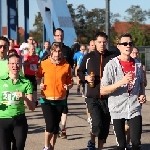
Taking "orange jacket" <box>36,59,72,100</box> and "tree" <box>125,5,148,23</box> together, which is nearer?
"orange jacket" <box>36,59,72,100</box>

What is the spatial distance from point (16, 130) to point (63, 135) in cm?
364

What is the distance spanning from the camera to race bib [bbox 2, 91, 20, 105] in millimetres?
6199

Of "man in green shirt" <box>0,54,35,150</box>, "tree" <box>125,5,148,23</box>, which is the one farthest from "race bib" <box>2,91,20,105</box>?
"tree" <box>125,5,148,23</box>

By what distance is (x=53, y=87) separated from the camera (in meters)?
7.93

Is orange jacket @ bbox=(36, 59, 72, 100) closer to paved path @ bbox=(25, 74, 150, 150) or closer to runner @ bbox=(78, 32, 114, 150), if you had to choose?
runner @ bbox=(78, 32, 114, 150)

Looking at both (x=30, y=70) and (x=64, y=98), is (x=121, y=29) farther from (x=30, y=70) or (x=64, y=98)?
(x=64, y=98)

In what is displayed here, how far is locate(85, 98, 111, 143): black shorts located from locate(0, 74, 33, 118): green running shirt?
1750 mm

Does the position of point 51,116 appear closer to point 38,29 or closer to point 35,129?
point 35,129

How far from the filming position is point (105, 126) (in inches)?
307

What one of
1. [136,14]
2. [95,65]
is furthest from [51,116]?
[136,14]

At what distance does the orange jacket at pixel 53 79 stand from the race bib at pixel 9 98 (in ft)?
5.70

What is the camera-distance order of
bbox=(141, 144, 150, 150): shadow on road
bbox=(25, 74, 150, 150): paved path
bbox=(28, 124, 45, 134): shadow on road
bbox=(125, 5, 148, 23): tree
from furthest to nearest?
bbox=(125, 5, 148, 23): tree
bbox=(28, 124, 45, 134): shadow on road
bbox=(25, 74, 150, 150): paved path
bbox=(141, 144, 150, 150): shadow on road

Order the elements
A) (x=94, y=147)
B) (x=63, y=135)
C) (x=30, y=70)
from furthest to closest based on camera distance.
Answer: (x=30, y=70)
(x=63, y=135)
(x=94, y=147)

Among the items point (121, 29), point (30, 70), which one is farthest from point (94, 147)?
point (121, 29)
